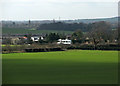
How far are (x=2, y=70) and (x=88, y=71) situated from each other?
5159 mm

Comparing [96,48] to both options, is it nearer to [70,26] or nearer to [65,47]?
[65,47]

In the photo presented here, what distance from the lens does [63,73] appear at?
2230 cm

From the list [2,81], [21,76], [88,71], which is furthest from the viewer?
[88,71]

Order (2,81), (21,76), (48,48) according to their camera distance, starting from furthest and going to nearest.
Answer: (48,48), (21,76), (2,81)

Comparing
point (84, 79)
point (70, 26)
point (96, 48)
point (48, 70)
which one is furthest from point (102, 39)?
point (70, 26)

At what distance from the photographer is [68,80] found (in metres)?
19.4

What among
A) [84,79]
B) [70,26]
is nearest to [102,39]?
[84,79]

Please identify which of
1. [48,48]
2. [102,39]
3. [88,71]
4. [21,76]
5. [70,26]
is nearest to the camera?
[21,76]

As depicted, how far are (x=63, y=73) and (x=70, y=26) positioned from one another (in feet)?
351

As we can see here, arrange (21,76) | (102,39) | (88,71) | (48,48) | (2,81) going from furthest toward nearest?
(102,39) < (48,48) < (88,71) < (21,76) < (2,81)

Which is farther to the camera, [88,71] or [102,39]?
[102,39]

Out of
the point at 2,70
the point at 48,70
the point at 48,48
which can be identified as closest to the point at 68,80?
the point at 48,70

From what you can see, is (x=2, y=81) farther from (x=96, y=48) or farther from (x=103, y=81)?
(x=96, y=48)

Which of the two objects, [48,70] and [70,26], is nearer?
[48,70]
